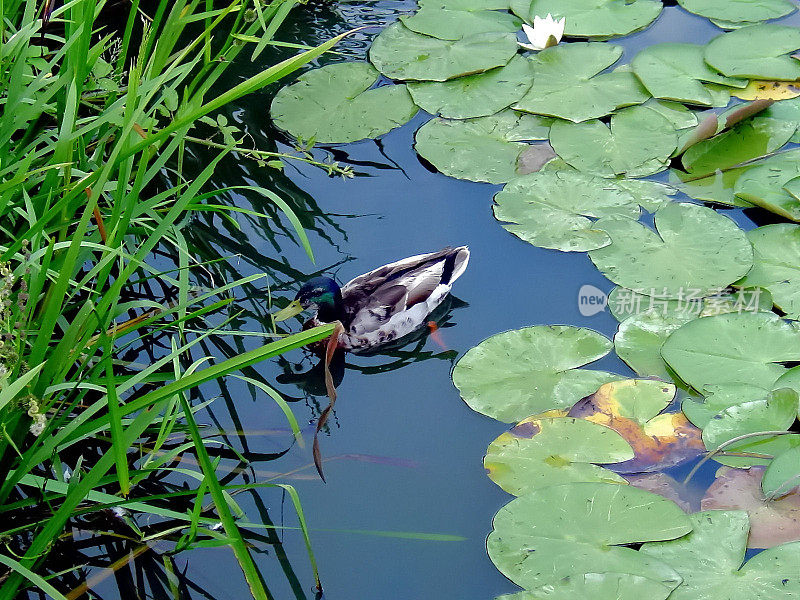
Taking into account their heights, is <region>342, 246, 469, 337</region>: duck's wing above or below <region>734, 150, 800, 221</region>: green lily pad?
below

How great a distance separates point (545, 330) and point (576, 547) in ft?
2.83

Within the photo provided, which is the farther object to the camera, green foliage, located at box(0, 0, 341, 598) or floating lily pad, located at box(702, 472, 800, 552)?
floating lily pad, located at box(702, 472, 800, 552)

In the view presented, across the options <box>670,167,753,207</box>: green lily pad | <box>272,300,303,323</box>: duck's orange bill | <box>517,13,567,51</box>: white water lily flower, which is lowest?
<box>272,300,303,323</box>: duck's orange bill

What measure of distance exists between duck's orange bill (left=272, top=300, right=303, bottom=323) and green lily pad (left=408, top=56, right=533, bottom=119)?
1.33 metres

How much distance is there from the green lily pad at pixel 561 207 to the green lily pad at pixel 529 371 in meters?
0.48

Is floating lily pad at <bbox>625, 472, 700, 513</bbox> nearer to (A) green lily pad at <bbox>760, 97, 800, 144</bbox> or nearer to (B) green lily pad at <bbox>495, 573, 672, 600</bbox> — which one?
(B) green lily pad at <bbox>495, 573, 672, 600</bbox>

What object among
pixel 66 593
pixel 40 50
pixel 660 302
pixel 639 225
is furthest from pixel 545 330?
pixel 40 50

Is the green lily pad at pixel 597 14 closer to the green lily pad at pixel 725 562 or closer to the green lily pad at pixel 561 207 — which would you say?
the green lily pad at pixel 561 207

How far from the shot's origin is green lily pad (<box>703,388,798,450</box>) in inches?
96.1

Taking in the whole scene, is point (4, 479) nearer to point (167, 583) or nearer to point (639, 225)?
point (167, 583)

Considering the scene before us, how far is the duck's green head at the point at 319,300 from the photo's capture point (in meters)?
2.96

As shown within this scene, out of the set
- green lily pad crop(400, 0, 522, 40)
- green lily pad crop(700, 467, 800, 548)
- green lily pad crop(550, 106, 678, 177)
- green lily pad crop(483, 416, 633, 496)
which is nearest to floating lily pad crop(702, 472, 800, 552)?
green lily pad crop(700, 467, 800, 548)

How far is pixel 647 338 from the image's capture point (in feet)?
9.27

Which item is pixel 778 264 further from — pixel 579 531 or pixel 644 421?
pixel 579 531
